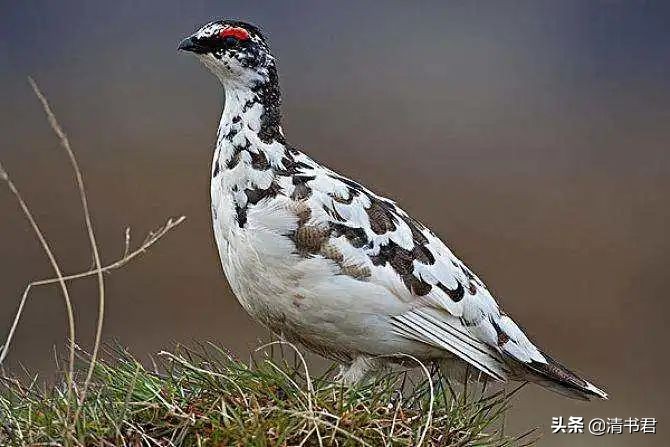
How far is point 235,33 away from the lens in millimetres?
1353

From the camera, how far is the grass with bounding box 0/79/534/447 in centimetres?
103

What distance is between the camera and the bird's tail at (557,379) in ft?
4.45

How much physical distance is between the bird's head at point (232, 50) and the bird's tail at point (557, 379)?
513 mm

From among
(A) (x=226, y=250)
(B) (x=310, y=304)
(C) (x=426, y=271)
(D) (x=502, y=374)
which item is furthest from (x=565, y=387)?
(A) (x=226, y=250)

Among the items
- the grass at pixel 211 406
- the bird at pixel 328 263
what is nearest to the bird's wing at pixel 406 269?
the bird at pixel 328 263

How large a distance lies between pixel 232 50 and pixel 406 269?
359 mm

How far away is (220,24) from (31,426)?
57 cm

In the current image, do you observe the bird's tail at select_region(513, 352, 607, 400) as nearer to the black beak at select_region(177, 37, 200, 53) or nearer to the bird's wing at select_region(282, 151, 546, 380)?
the bird's wing at select_region(282, 151, 546, 380)

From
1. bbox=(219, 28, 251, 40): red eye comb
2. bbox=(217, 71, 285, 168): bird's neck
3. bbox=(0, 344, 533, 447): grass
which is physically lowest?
bbox=(0, 344, 533, 447): grass

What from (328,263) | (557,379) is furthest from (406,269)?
(557,379)

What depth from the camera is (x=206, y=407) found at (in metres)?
1.08

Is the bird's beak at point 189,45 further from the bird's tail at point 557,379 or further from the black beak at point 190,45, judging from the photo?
the bird's tail at point 557,379

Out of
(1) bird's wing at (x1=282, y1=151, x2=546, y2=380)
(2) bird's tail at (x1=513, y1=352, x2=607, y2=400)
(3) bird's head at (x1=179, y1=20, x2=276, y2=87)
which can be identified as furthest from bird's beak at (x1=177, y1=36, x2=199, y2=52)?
(2) bird's tail at (x1=513, y1=352, x2=607, y2=400)

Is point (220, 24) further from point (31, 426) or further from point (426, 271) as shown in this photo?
point (31, 426)
